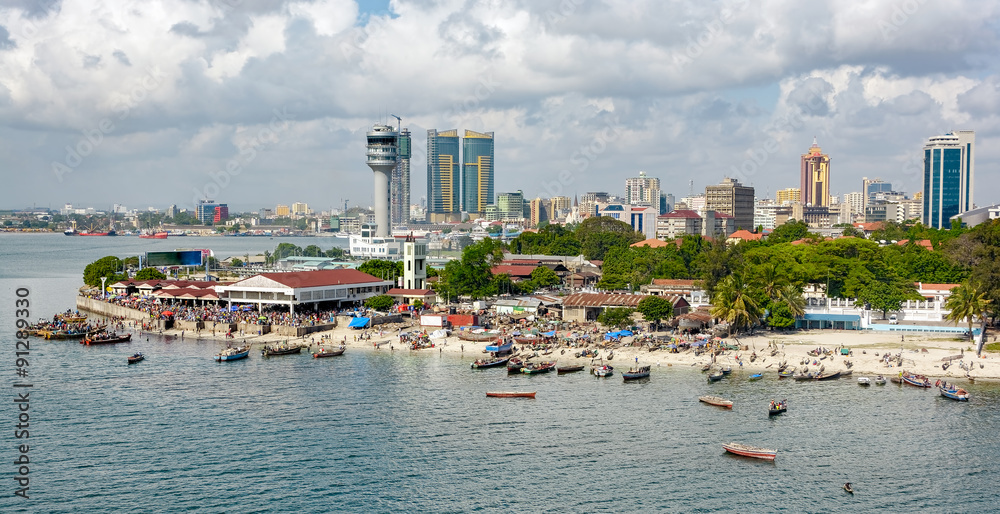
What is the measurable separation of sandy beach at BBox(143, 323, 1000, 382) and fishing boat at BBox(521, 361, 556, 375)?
57.6 inches

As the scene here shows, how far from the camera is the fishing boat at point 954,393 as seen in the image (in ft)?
158

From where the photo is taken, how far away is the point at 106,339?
225 ft

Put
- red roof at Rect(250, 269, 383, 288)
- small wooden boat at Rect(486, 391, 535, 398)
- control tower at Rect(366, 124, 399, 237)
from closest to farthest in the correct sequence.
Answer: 1. small wooden boat at Rect(486, 391, 535, 398)
2. red roof at Rect(250, 269, 383, 288)
3. control tower at Rect(366, 124, 399, 237)

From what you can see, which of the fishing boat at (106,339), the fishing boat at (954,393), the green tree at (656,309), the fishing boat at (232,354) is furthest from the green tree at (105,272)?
the fishing boat at (954,393)

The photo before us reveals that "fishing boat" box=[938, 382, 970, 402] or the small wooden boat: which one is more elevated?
"fishing boat" box=[938, 382, 970, 402]

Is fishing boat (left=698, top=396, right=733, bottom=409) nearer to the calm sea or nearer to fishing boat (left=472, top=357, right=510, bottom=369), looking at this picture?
the calm sea

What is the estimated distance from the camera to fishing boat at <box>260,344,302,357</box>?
63112 millimetres

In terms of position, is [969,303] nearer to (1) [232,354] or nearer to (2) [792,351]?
(2) [792,351]

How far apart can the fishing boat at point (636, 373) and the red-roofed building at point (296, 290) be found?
3443cm

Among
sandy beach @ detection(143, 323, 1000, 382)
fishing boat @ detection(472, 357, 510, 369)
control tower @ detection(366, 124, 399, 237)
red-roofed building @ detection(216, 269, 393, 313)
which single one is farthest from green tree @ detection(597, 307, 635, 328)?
control tower @ detection(366, 124, 399, 237)

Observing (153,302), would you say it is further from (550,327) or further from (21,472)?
(21,472)

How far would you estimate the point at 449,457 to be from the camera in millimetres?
38312

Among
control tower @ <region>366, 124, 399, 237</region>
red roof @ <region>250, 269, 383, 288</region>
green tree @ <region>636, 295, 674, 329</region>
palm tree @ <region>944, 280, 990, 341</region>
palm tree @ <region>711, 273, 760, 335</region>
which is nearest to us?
palm tree @ <region>944, 280, 990, 341</region>

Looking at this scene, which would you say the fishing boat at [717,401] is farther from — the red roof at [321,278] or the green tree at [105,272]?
the green tree at [105,272]
